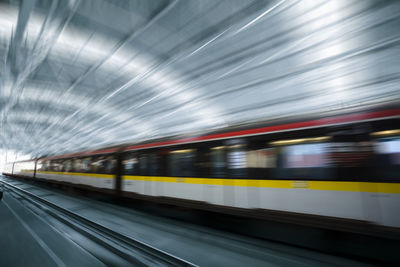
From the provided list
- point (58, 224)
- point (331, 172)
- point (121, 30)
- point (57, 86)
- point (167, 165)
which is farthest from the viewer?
point (57, 86)

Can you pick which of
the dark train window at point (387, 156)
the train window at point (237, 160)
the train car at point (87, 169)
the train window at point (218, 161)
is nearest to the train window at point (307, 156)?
the dark train window at point (387, 156)

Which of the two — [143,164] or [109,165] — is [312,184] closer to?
[143,164]

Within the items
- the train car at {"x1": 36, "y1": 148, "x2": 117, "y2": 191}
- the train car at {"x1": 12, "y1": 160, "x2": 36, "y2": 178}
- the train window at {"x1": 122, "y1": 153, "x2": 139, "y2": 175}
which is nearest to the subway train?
the train window at {"x1": 122, "y1": 153, "x2": 139, "y2": 175}

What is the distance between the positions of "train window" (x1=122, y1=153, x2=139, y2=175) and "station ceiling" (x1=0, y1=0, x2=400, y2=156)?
2.35 metres

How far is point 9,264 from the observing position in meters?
3.56

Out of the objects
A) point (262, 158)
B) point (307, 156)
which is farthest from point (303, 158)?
point (262, 158)

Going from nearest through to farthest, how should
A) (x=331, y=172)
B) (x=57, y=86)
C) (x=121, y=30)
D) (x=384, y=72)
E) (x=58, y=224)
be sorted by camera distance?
(x=331, y=172) < (x=121, y=30) < (x=384, y=72) < (x=58, y=224) < (x=57, y=86)

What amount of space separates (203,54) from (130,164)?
5.58 metres

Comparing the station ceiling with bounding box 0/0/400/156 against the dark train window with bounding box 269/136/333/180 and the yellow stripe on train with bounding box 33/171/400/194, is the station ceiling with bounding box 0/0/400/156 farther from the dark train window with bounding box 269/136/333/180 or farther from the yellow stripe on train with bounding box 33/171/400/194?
the yellow stripe on train with bounding box 33/171/400/194

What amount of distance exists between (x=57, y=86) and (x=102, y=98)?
5.32 feet

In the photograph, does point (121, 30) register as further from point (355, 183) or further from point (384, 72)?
point (384, 72)

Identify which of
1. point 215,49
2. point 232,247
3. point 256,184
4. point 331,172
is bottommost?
point 232,247

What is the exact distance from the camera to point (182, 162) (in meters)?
6.48

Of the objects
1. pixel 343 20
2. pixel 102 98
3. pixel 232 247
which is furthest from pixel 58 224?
pixel 343 20
